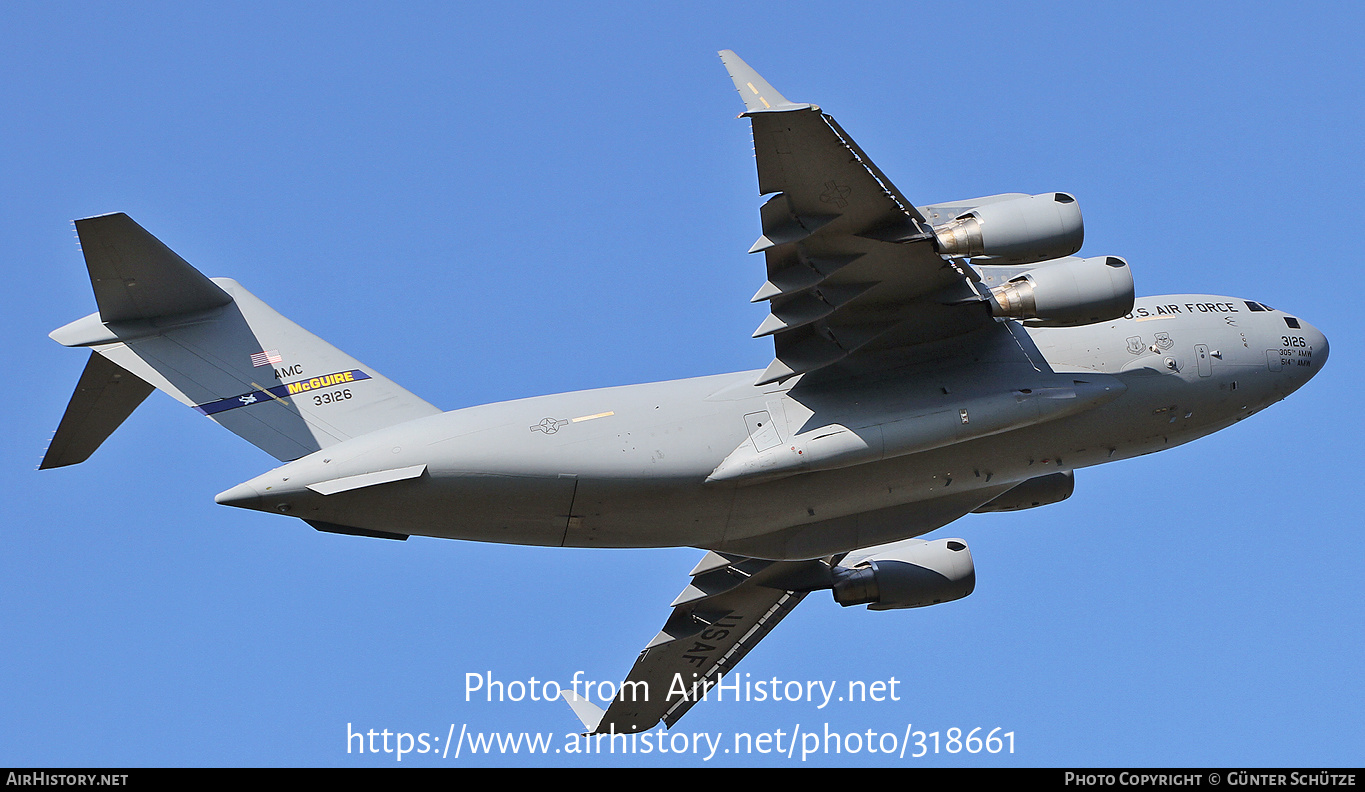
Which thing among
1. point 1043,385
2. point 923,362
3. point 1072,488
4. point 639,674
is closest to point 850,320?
point 923,362

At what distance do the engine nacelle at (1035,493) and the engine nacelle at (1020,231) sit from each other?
3599 mm

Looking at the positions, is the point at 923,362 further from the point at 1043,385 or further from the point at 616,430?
the point at 616,430

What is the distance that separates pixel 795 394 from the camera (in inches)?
486

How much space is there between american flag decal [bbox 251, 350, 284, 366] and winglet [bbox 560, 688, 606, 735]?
5.92 m

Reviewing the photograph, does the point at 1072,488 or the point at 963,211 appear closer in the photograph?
the point at 963,211

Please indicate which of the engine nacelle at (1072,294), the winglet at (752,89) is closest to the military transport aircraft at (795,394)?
the engine nacelle at (1072,294)

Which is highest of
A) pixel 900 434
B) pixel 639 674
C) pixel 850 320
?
pixel 850 320

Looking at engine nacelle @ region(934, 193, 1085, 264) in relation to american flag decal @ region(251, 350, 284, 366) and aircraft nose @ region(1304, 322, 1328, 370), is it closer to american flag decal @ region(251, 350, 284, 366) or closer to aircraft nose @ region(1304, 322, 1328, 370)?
aircraft nose @ region(1304, 322, 1328, 370)

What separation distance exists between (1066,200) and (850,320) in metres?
1.97

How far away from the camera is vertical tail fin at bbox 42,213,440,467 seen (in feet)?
40.8

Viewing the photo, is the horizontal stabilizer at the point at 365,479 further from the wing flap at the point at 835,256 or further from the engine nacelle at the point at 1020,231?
the engine nacelle at the point at 1020,231

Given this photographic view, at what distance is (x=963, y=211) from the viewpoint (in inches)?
456

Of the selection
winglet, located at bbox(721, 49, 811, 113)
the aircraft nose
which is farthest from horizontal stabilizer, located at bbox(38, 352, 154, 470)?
the aircraft nose

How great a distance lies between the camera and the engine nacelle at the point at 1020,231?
436 inches
